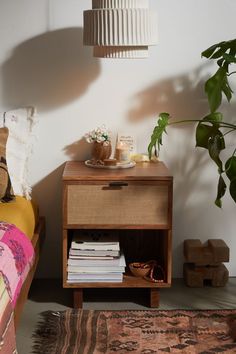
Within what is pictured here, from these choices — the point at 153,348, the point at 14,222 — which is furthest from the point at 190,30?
the point at 153,348

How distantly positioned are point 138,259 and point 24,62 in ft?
3.77

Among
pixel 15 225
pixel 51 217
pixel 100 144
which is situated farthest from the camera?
pixel 51 217

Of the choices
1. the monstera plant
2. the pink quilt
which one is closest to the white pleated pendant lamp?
the monstera plant

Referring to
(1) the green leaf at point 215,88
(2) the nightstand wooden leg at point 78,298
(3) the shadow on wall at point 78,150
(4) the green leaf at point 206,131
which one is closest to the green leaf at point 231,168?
(4) the green leaf at point 206,131

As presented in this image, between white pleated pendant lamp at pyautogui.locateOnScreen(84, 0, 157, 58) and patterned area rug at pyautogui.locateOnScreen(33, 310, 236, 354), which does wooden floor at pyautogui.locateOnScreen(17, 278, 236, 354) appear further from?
white pleated pendant lamp at pyautogui.locateOnScreen(84, 0, 157, 58)

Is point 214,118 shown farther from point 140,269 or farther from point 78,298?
point 78,298

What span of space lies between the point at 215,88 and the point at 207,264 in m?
0.91

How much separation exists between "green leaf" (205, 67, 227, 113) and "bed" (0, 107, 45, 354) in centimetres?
88

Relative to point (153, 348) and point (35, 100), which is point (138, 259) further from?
point (35, 100)

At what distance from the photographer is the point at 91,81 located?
128 inches

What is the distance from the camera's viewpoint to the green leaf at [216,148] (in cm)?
289

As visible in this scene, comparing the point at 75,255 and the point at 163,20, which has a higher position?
the point at 163,20

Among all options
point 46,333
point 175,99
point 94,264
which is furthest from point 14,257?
point 175,99

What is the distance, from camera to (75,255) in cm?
301
